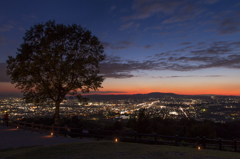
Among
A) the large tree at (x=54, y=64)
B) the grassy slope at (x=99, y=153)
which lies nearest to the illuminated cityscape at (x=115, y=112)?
the large tree at (x=54, y=64)

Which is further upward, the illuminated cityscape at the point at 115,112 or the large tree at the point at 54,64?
the large tree at the point at 54,64

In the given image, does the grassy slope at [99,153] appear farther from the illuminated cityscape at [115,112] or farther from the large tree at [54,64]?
the illuminated cityscape at [115,112]

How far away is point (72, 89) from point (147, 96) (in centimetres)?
10602

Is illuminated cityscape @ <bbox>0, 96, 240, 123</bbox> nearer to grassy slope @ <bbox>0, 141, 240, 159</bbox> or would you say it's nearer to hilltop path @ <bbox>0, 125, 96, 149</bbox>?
hilltop path @ <bbox>0, 125, 96, 149</bbox>

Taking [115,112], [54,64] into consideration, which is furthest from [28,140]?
[115,112]

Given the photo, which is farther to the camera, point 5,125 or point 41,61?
point 5,125

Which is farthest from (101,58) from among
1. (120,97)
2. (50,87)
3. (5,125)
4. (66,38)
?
(120,97)

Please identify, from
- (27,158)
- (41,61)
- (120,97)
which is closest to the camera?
(27,158)

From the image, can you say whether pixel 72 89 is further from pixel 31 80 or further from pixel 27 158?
pixel 27 158

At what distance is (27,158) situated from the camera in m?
8.89

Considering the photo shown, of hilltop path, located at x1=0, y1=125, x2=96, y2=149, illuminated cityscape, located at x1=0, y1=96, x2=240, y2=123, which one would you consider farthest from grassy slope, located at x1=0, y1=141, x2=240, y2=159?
illuminated cityscape, located at x1=0, y1=96, x2=240, y2=123

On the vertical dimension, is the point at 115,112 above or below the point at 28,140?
Result: below

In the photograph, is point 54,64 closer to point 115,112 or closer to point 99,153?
point 99,153

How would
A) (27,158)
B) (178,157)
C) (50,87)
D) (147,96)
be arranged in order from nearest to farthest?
(27,158) → (178,157) → (50,87) → (147,96)
